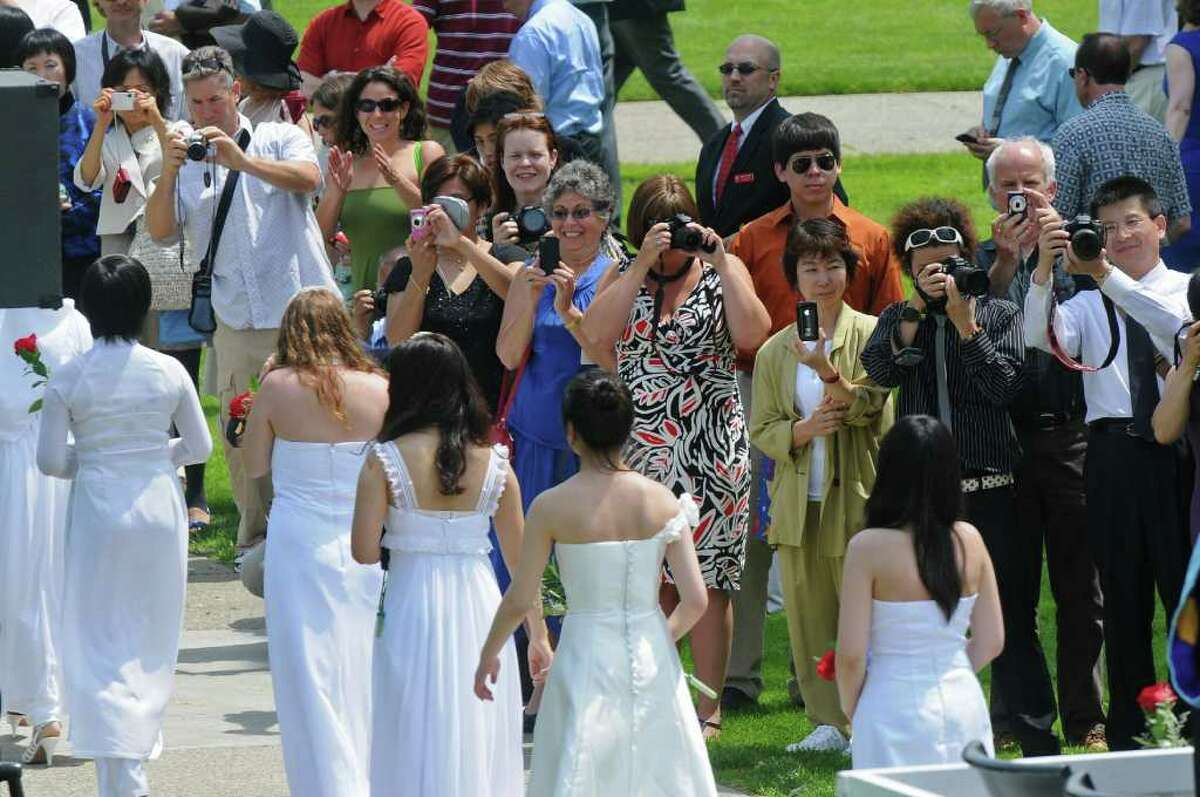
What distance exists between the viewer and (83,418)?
8.02 m

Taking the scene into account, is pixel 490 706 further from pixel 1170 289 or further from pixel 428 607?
pixel 1170 289

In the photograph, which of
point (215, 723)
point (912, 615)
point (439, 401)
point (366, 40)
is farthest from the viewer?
point (366, 40)

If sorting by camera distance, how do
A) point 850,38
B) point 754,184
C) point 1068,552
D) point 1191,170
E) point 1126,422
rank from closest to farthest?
1. point 1126,422
2. point 1068,552
3. point 754,184
4. point 1191,170
5. point 850,38

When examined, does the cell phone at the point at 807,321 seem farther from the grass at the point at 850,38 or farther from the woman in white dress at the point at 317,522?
the grass at the point at 850,38

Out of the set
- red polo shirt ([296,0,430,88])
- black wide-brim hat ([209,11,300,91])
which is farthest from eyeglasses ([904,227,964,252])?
red polo shirt ([296,0,430,88])

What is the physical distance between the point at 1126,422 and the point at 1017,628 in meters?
0.94

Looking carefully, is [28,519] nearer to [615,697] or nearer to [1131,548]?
[615,697]

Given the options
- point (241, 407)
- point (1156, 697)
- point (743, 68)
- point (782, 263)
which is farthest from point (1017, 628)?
point (743, 68)

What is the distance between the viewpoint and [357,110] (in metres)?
10.2

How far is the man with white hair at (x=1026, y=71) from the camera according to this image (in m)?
11.5

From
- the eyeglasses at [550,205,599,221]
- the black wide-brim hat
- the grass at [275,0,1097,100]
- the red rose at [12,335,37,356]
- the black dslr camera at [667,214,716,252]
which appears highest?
the grass at [275,0,1097,100]

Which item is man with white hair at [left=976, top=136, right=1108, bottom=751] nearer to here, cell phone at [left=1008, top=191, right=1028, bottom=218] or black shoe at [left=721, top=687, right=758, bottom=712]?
cell phone at [left=1008, top=191, right=1028, bottom=218]

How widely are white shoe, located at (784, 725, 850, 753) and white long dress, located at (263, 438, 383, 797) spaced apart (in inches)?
67.4

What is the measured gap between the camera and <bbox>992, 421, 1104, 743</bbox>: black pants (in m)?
8.40
